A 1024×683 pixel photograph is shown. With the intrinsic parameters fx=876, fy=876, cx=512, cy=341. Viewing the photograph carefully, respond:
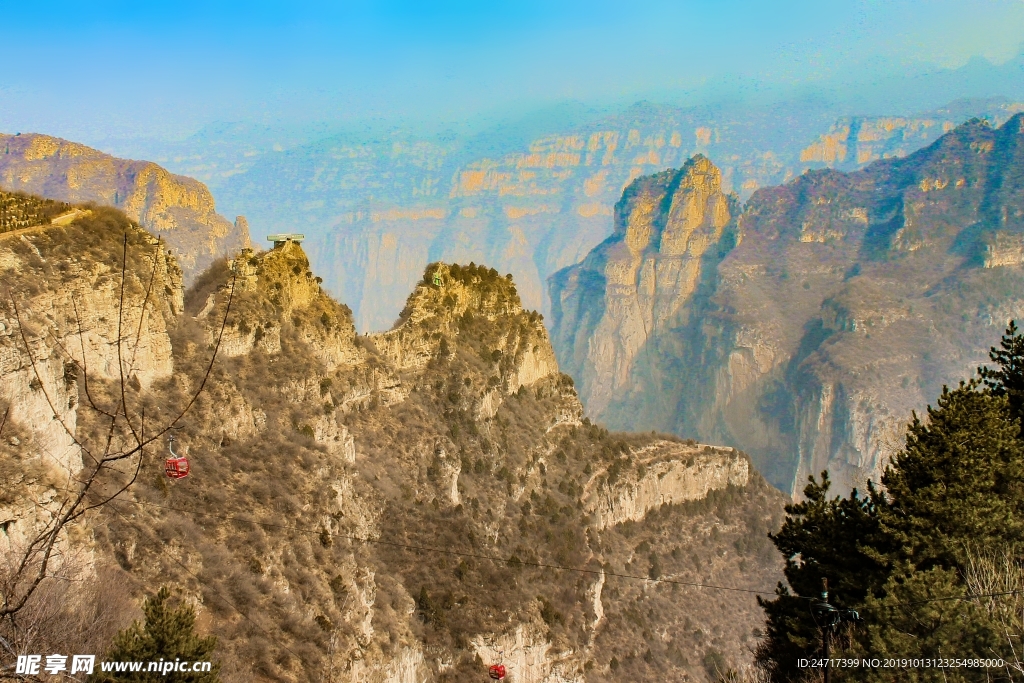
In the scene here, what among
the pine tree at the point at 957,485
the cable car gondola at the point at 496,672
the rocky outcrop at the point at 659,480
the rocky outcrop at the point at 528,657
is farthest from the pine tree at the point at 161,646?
the rocky outcrop at the point at 659,480

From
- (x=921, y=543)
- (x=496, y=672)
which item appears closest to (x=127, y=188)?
(x=496, y=672)

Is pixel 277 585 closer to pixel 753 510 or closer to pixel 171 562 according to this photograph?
pixel 171 562

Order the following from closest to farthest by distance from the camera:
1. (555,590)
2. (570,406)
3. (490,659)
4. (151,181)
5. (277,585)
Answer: (277,585) → (490,659) → (555,590) → (570,406) → (151,181)

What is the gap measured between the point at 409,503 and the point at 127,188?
11512 cm

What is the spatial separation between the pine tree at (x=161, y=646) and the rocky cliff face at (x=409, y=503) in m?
8.73

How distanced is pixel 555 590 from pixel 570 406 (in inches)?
911

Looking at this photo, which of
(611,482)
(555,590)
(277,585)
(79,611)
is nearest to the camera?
(79,611)

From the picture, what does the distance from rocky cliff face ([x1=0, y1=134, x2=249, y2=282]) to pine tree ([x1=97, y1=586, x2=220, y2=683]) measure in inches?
4891

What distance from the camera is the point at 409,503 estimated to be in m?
53.1

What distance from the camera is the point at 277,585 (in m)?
37.5

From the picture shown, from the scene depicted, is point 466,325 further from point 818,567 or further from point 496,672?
point 818,567

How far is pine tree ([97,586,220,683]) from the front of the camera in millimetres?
20172

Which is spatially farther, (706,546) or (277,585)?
(706,546)

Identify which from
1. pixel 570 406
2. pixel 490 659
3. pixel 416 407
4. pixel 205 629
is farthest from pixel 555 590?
pixel 205 629
